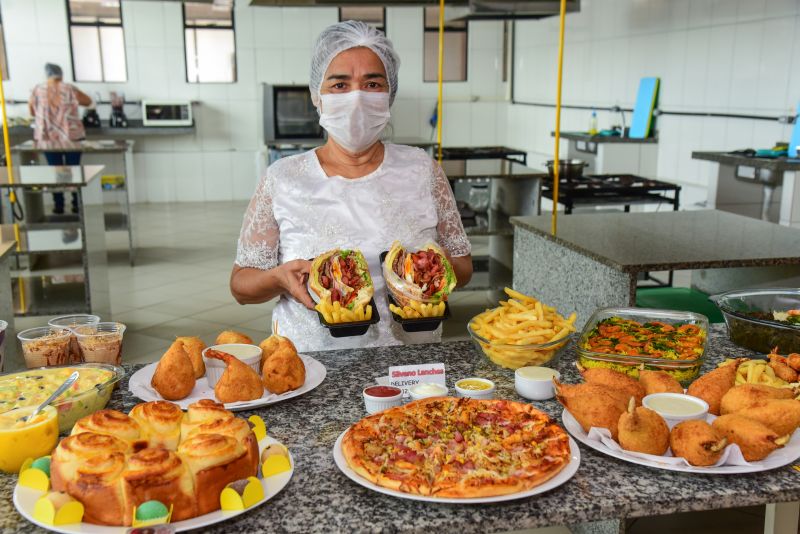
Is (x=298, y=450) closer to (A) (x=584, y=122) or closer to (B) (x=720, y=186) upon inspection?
Answer: (B) (x=720, y=186)

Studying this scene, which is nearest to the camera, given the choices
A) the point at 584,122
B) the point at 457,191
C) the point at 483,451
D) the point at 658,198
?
the point at 483,451

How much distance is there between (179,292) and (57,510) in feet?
17.9

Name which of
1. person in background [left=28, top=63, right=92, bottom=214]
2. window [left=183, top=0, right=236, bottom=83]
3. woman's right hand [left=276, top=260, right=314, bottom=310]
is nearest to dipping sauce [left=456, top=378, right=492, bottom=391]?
woman's right hand [left=276, top=260, right=314, bottom=310]

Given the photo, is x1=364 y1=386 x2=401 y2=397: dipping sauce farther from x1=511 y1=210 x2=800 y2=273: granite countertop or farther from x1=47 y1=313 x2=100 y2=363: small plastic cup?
x1=511 y1=210 x2=800 y2=273: granite countertop

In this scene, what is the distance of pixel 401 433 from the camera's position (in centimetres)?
141

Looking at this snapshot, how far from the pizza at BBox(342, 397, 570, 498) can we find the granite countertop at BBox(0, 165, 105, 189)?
407 centimetres

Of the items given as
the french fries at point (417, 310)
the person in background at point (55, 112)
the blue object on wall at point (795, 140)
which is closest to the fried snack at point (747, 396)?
the french fries at point (417, 310)

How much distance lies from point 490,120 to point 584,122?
9.82ft

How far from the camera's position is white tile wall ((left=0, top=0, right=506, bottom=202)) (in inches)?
411

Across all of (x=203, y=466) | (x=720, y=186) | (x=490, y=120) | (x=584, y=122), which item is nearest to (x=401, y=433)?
(x=203, y=466)

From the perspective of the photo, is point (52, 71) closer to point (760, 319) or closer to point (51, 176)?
point (51, 176)

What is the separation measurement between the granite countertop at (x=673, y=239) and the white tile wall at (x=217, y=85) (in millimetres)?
8095

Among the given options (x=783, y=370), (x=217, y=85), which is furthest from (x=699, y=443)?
(x=217, y=85)

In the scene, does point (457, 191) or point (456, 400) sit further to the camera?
point (457, 191)
